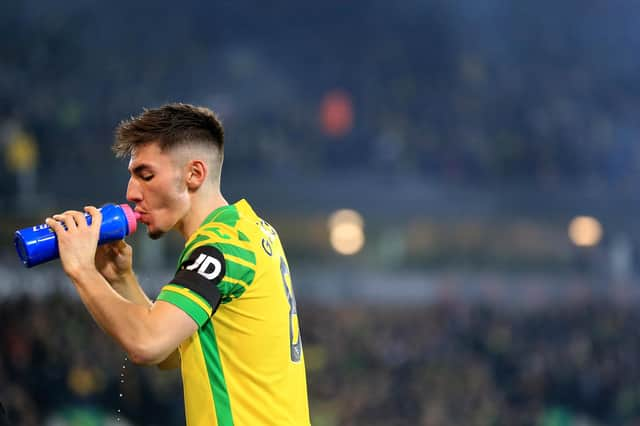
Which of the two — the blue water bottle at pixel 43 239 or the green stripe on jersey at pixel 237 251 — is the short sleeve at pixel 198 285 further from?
the blue water bottle at pixel 43 239

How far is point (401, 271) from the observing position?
8.85m

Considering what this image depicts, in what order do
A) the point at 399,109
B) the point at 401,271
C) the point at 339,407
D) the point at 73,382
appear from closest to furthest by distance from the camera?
the point at 73,382 → the point at 339,407 → the point at 401,271 → the point at 399,109

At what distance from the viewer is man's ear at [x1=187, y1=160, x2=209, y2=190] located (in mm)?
1907

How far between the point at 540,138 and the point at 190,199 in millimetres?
8484

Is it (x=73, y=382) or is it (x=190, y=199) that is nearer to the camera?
(x=190, y=199)

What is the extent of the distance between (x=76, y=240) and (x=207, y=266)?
29 cm

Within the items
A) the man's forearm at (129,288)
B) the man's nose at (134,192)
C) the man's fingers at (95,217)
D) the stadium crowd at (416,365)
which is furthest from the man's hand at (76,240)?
the stadium crowd at (416,365)

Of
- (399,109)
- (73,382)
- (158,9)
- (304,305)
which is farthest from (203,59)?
(73,382)

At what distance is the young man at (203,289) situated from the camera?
1.67 m

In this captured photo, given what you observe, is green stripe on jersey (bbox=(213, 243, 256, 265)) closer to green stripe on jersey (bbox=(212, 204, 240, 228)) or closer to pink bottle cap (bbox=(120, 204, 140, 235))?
green stripe on jersey (bbox=(212, 204, 240, 228))

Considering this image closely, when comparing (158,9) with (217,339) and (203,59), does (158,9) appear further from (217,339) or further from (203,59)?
(217,339)

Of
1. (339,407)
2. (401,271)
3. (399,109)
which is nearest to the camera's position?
(339,407)

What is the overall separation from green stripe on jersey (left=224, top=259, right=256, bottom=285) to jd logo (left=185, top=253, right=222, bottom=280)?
0.02 meters

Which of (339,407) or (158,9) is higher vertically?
(158,9)
